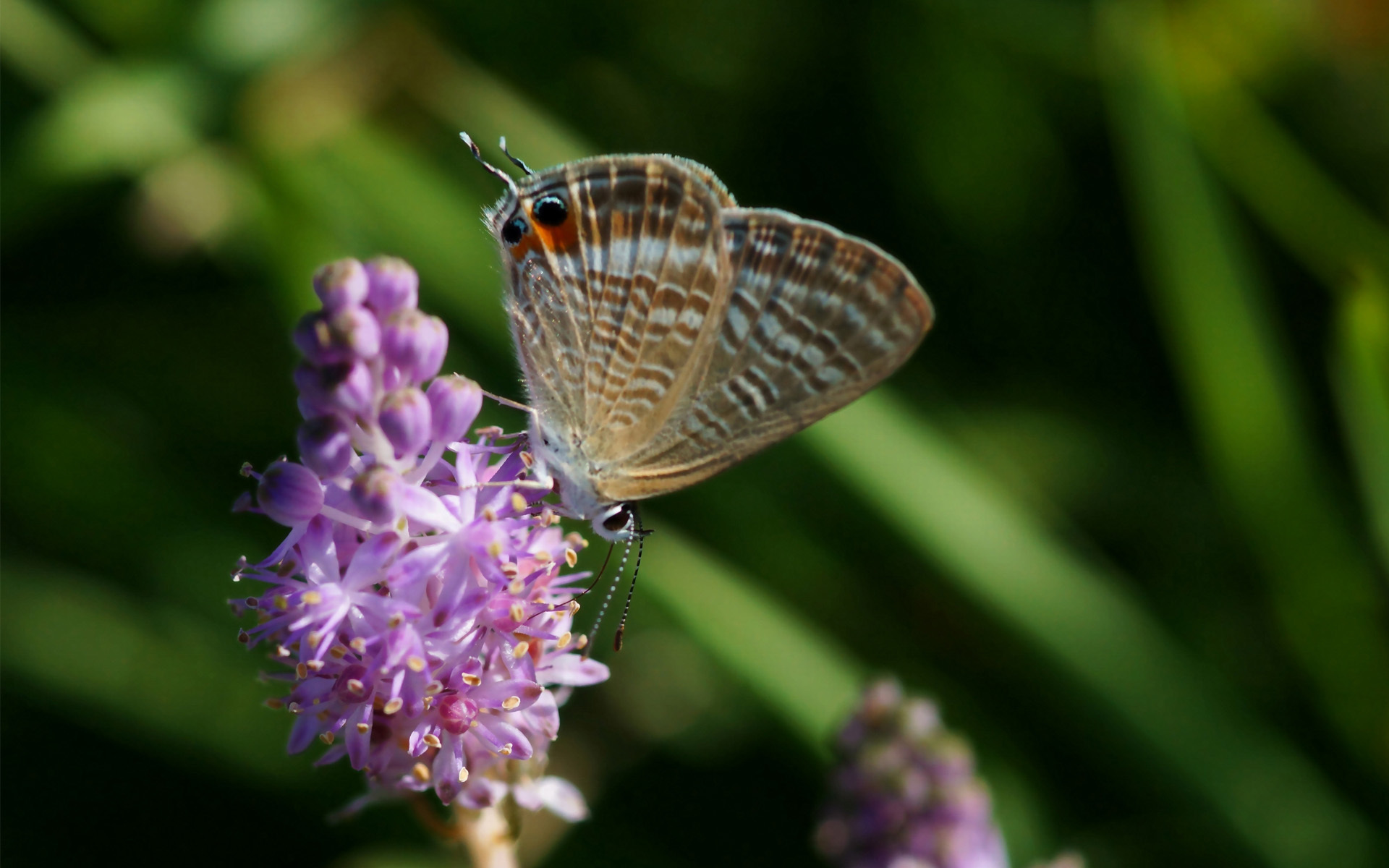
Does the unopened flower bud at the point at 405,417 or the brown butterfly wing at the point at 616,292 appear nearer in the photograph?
the unopened flower bud at the point at 405,417

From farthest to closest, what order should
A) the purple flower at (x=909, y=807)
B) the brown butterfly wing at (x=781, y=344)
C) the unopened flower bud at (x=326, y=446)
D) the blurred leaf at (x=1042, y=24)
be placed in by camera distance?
the blurred leaf at (x=1042, y=24), the purple flower at (x=909, y=807), the brown butterfly wing at (x=781, y=344), the unopened flower bud at (x=326, y=446)

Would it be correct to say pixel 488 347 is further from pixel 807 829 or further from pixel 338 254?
pixel 807 829

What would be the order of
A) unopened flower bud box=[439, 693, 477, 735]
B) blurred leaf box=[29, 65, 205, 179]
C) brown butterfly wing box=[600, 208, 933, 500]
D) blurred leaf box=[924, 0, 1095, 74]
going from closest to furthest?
unopened flower bud box=[439, 693, 477, 735]
brown butterfly wing box=[600, 208, 933, 500]
blurred leaf box=[29, 65, 205, 179]
blurred leaf box=[924, 0, 1095, 74]

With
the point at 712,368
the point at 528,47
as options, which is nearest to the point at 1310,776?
the point at 712,368

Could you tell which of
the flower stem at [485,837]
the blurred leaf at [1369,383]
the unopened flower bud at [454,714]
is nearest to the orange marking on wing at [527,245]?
the unopened flower bud at [454,714]

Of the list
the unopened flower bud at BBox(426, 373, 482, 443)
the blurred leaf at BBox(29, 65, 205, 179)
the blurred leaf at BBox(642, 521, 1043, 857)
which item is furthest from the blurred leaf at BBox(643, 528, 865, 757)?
the blurred leaf at BBox(29, 65, 205, 179)

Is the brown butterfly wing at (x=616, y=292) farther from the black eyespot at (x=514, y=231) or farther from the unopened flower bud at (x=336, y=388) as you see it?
the unopened flower bud at (x=336, y=388)

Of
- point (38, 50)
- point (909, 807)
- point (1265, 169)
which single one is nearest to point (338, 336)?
point (909, 807)

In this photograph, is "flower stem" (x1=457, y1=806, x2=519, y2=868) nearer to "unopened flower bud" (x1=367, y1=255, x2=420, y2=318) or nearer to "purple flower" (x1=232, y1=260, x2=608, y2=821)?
"purple flower" (x1=232, y1=260, x2=608, y2=821)
